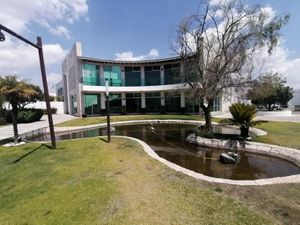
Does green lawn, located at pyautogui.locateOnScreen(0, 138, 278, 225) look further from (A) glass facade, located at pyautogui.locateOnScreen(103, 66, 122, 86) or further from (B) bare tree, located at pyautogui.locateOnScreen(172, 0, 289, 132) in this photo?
(A) glass facade, located at pyautogui.locateOnScreen(103, 66, 122, 86)

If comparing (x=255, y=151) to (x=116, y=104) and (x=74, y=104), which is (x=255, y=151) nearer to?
(x=116, y=104)

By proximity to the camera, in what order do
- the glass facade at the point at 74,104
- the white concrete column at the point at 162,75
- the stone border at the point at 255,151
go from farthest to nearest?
the glass facade at the point at 74,104 → the white concrete column at the point at 162,75 → the stone border at the point at 255,151

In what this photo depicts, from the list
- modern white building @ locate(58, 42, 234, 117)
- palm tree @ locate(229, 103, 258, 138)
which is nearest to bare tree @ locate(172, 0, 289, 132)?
palm tree @ locate(229, 103, 258, 138)

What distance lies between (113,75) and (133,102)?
5534 millimetres

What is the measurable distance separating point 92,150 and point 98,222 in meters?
5.53

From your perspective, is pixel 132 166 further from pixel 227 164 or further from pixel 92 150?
pixel 227 164

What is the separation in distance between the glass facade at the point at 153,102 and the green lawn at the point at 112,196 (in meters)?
25.5

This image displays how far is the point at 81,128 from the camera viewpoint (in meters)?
17.8

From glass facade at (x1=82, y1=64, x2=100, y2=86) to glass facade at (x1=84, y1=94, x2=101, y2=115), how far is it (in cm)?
236

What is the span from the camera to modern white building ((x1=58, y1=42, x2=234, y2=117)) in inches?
1134

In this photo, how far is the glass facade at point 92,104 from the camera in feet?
99.0

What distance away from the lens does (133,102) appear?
110ft

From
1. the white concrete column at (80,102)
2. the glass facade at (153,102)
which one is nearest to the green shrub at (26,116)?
the white concrete column at (80,102)

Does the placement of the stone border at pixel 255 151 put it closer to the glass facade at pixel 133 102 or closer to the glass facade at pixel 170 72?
the glass facade at pixel 170 72
